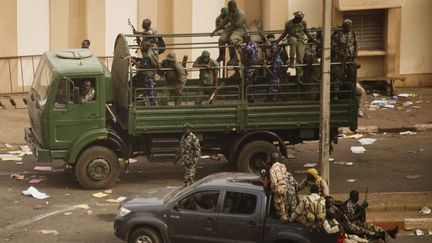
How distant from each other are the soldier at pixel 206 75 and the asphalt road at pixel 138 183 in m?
1.87

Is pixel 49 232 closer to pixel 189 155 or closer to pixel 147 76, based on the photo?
pixel 189 155

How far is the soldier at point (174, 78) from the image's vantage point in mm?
18891

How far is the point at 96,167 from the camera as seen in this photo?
61.1 feet

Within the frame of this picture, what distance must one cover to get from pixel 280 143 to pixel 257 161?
58 centimetres

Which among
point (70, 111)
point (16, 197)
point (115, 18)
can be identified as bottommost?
point (16, 197)

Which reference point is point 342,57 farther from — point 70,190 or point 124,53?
point 70,190

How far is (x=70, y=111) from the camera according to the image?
18359 mm

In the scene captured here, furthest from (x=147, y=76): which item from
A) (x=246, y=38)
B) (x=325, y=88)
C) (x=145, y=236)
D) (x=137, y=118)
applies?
(x=145, y=236)

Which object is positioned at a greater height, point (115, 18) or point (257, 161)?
point (115, 18)

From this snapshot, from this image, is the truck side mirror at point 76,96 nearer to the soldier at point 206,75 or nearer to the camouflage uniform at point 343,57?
the soldier at point 206,75

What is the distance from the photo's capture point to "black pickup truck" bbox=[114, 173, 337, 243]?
539 inches

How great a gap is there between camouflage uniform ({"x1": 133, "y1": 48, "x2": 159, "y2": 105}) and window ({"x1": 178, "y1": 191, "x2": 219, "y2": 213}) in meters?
4.92

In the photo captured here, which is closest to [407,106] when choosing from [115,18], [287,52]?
[287,52]

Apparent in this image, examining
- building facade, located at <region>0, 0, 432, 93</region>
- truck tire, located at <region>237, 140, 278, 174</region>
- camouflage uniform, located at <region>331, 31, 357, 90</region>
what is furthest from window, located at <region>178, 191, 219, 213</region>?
building facade, located at <region>0, 0, 432, 93</region>
